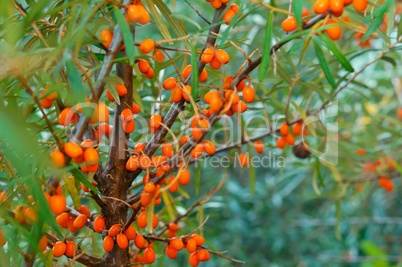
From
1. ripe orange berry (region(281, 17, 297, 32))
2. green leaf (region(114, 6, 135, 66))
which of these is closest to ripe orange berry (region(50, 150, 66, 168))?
green leaf (region(114, 6, 135, 66))

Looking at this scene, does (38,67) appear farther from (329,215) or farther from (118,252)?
(329,215)

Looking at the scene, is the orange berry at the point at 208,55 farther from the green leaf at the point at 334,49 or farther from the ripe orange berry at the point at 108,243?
the ripe orange berry at the point at 108,243

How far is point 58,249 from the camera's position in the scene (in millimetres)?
411

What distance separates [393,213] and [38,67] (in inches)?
68.1

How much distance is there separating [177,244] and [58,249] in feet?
0.50

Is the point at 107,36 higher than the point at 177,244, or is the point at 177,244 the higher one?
the point at 107,36

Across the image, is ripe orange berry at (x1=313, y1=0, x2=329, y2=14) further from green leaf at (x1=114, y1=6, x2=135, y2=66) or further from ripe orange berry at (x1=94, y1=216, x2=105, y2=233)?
ripe orange berry at (x1=94, y1=216, x2=105, y2=233)

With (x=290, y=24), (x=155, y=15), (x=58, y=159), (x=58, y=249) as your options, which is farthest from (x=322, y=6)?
(x=58, y=249)

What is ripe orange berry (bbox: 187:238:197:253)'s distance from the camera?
462 millimetres

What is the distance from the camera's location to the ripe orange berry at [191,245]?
1.52 feet

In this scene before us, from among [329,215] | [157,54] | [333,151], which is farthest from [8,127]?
[329,215]

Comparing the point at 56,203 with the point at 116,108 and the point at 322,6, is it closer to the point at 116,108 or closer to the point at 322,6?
the point at 116,108

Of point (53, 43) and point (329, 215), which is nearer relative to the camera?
point (53, 43)

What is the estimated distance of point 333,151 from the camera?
1.08 metres
